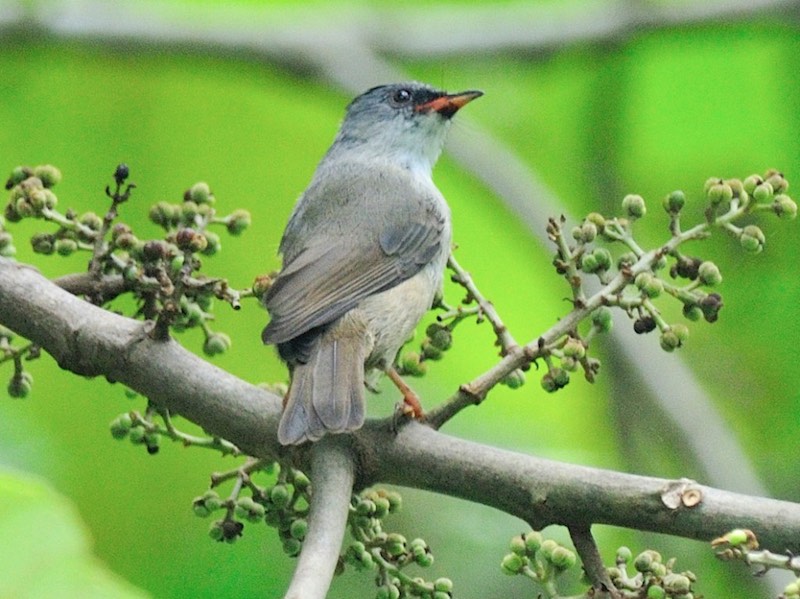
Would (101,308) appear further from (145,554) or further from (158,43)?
(158,43)

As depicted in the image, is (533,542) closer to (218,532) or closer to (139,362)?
(218,532)

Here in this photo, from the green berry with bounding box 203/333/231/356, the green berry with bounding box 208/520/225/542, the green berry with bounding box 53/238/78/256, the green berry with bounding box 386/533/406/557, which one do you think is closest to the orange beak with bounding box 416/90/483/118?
the green berry with bounding box 203/333/231/356

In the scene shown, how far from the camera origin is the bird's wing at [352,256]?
11.9 feet

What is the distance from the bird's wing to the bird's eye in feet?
2.39

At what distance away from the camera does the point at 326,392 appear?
3.13 m

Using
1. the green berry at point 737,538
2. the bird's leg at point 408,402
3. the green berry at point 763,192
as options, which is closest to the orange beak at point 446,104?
the bird's leg at point 408,402

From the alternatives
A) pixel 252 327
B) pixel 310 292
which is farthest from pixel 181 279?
pixel 252 327

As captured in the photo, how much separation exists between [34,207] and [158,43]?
9.24ft

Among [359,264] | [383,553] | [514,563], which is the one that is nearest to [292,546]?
[383,553]

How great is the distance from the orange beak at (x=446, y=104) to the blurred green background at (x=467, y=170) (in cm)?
55

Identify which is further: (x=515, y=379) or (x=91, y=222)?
(x=91, y=222)

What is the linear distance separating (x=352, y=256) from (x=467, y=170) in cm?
173

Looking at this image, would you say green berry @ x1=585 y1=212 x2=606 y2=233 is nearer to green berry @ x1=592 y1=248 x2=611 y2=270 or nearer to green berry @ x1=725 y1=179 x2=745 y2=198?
green berry @ x1=592 y1=248 x2=611 y2=270

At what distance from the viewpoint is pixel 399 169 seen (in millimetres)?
4992
